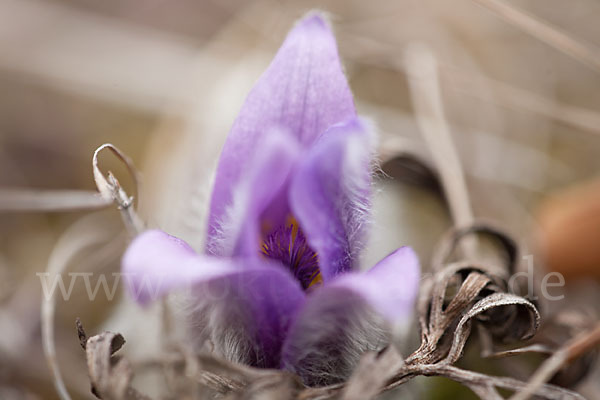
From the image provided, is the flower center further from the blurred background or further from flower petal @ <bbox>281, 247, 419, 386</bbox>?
the blurred background

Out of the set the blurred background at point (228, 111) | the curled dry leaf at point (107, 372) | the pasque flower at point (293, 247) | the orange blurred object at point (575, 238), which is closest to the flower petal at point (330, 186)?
the pasque flower at point (293, 247)

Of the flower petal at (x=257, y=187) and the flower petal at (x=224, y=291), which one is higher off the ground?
the flower petal at (x=257, y=187)

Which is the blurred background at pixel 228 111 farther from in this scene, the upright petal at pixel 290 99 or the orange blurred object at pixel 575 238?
the upright petal at pixel 290 99

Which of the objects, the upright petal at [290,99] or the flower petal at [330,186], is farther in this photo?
the upright petal at [290,99]

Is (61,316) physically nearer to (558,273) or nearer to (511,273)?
(511,273)

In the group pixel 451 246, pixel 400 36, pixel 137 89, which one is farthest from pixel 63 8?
pixel 451 246

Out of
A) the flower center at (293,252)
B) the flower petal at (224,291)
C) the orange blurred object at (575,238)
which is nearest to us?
the flower petal at (224,291)

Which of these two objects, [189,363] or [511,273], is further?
[511,273]

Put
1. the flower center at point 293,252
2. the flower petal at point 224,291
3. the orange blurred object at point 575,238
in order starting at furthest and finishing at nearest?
1. the orange blurred object at point 575,238
2. the flower center at point 293,252
3. the flower petal at point 224,291
